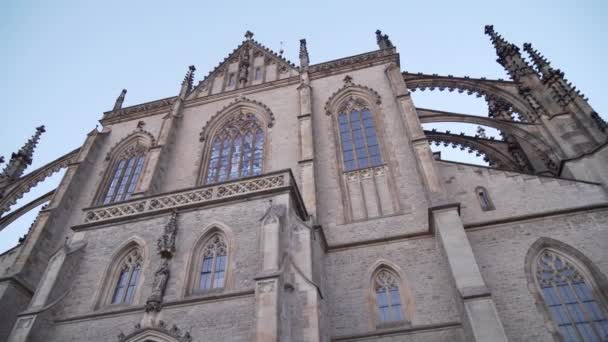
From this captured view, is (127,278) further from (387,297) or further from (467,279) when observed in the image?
(467,279)

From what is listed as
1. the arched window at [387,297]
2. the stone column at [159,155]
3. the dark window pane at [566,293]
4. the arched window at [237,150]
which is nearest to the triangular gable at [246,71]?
the stone column at [159,155]

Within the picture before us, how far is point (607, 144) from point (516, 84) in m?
5.17

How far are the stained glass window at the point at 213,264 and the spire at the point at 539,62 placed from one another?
14.5m

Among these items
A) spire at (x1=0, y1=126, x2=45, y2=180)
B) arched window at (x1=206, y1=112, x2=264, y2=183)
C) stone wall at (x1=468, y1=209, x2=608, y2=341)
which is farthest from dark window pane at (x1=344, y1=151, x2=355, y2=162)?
spire at (x1=0, y1=126, x2=45, y2=180)

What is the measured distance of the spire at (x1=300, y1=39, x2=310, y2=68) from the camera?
66.7ft

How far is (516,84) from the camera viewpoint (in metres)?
17.1

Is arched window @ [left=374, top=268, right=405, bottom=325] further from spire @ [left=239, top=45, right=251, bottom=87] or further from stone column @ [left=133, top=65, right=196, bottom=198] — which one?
spire @ [left=239, top=45, right=251, bottom=87]

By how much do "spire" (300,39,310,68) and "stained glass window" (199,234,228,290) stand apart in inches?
473

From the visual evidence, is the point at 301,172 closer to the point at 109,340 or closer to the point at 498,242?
the point at 498,242

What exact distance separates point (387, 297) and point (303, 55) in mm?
13695

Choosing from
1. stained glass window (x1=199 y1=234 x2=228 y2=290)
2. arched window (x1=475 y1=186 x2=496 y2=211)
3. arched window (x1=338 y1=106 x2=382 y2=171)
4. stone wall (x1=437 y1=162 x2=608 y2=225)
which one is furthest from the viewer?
arched window (x1=338 y1=106 x2=382 y2=171)

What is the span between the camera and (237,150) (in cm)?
1781

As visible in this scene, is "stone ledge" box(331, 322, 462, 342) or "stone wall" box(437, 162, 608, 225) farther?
"stone wall" box(437, 162, 608, 225)

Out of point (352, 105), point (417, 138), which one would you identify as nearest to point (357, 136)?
point (352, 105)
